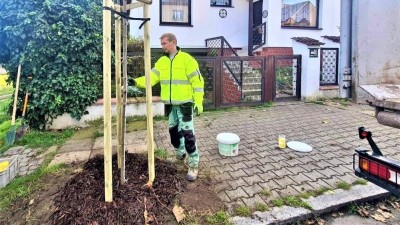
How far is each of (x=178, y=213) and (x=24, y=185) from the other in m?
2.12

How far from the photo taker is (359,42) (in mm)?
2066

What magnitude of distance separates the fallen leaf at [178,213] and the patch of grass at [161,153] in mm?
1480

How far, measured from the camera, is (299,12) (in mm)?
12734

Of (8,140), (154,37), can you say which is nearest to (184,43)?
(154,37)

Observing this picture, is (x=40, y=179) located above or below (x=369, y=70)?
below

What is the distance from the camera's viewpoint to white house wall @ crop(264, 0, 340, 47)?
11.7 m

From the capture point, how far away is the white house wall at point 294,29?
11.7 meters

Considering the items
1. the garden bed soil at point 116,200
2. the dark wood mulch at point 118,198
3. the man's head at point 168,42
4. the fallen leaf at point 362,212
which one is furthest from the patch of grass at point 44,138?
the fallen leaf at point 362,212

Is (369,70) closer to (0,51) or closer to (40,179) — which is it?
(40,179)

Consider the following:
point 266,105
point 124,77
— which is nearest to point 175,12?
point 266,105

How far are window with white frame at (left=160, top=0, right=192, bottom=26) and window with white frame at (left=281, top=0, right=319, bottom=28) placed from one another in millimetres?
4047

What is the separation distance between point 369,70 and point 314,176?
6.69ft

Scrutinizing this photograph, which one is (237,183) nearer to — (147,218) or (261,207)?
(261,207)

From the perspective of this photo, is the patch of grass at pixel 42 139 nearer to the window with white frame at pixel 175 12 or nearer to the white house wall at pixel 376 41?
the white house wall at pixel 376 41
